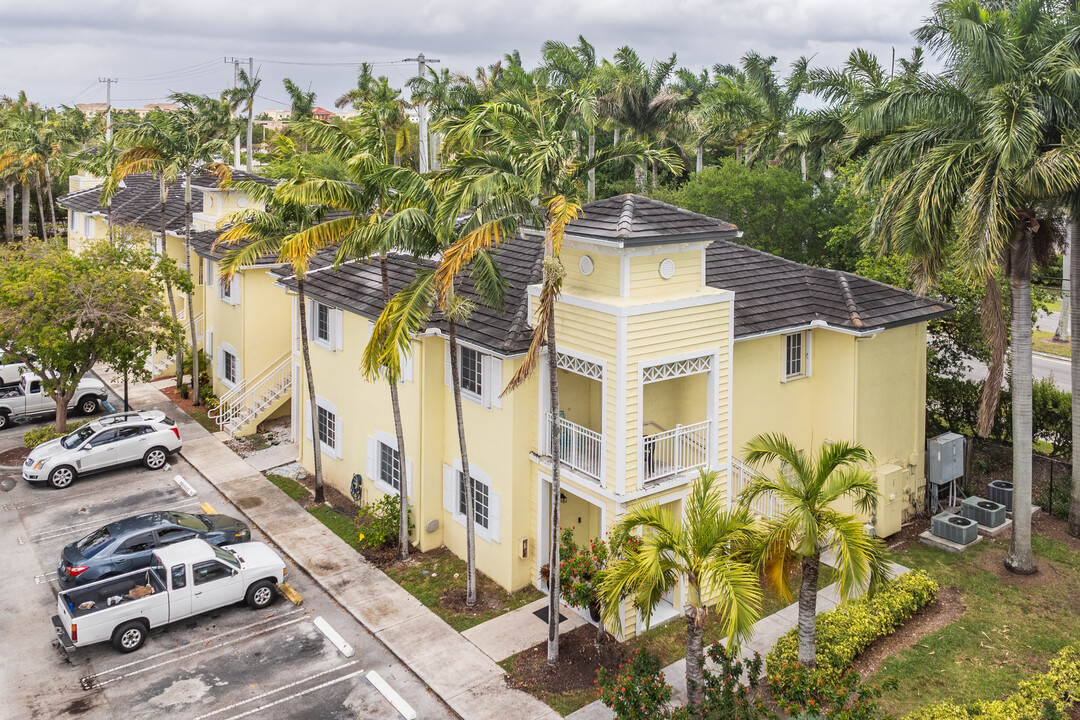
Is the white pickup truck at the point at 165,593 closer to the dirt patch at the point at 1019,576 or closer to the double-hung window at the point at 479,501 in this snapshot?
the double-hung window at the point at 479,501

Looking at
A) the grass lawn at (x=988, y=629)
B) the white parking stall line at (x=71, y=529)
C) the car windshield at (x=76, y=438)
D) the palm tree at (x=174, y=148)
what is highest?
the palm tree at (x=174, y=148)

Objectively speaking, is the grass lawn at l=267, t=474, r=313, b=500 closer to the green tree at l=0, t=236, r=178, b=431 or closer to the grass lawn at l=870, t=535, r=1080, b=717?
the green tree at l=0, t=236, r=178, b=431

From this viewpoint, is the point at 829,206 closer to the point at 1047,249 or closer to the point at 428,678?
the point at 1047,249

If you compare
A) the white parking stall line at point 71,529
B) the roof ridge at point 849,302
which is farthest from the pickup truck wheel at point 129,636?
the roof ridge at point 849,302

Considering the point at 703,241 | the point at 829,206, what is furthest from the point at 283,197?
the point at 829,206

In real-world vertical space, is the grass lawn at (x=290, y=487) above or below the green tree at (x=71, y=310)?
below

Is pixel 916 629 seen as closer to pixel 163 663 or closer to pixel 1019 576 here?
pixel 1019 576

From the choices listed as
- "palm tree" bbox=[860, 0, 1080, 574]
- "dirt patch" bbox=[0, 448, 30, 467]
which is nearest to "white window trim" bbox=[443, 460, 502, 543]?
"palm tree" bbox=[860, 0, 1080, 574]

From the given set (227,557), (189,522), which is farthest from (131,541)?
(227,557)
